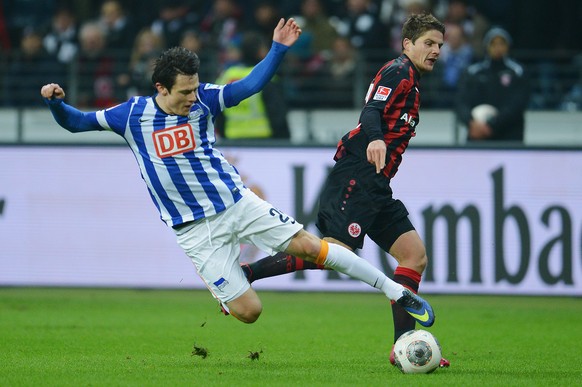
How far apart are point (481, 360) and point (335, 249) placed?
1395 mm

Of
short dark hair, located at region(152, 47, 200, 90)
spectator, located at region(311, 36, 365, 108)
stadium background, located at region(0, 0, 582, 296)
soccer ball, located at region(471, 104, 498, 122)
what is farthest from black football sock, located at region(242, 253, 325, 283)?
spectator, located at region(311, 36, 365, 108)

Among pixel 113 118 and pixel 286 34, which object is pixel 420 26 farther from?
pixel 113 118

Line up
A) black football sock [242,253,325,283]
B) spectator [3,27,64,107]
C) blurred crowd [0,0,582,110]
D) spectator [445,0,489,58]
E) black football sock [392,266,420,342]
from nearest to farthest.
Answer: black football sock [392,266,420,342] → black football sock [242,253,325,283] → blurred crowd [0,0,582,110] → spectator [3,27,64,107] → spectator [445,0,489,58]

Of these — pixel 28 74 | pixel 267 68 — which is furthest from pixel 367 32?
pixel 267 68

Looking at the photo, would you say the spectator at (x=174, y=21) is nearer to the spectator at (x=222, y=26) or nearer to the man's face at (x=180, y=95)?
the spectator at (x=222, y=26)

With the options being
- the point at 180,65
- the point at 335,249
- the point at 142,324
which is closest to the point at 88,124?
the point at 180,65

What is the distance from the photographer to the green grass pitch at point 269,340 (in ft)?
21.6

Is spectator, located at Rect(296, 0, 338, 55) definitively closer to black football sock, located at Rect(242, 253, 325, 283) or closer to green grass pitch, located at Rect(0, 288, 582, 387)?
green grass pitch, located at Rect(0, 288, 582, 387)

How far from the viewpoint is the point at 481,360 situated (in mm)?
7484

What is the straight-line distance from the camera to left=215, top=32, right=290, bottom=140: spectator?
459 inches

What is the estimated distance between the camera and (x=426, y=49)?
23.8ft

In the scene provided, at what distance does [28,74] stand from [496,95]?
20.2 ft

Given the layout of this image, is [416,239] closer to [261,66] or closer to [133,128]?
[261,66]

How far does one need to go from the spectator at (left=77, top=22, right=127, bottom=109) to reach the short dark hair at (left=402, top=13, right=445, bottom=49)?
720cm
